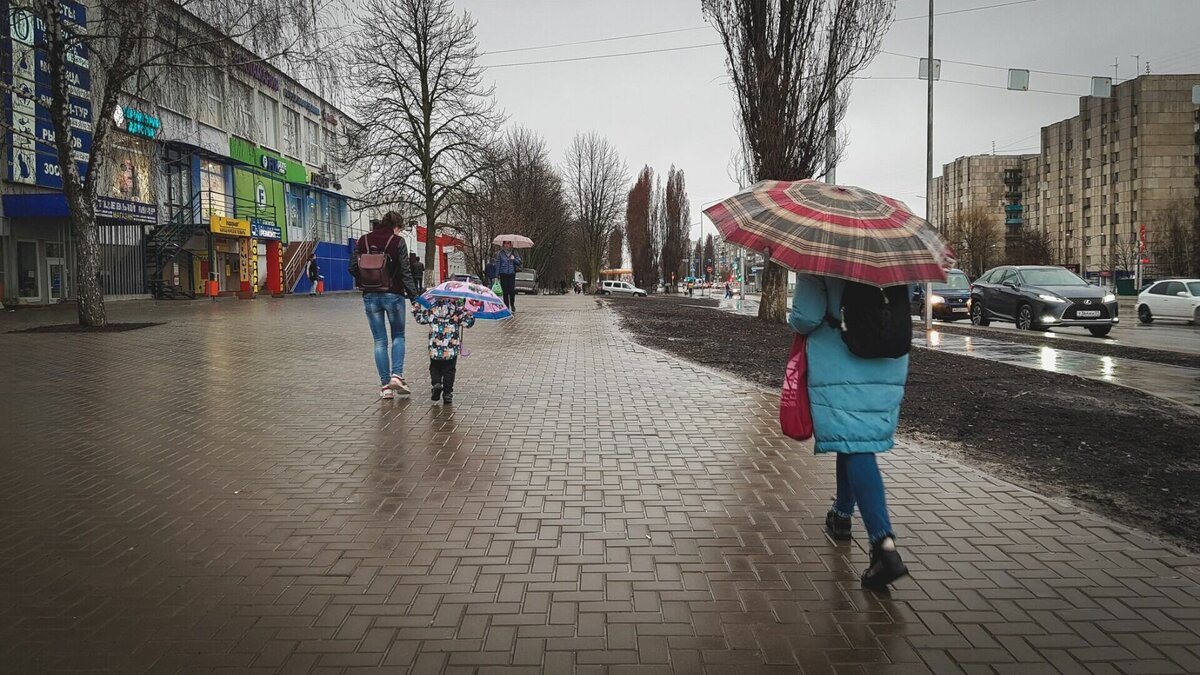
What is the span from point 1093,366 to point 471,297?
9.86 m

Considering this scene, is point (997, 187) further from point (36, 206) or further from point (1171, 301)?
point (36, 206)

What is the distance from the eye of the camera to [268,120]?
155 feet

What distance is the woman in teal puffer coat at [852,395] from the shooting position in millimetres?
3637

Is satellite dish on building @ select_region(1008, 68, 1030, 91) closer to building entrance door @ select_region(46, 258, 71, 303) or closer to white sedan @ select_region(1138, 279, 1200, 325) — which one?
white sedan @ select_region(1138, 279, 1200, 325)

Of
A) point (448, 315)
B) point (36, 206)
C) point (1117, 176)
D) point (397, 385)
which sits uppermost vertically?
point (1117, 176)

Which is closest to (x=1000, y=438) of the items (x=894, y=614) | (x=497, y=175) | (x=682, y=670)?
(x=894, y=614)

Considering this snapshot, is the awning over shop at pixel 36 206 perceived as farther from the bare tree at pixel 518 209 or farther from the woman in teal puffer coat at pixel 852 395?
Result: the woman in teal puffer coat at pixel 852 395

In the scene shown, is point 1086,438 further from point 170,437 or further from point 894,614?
point 170,437

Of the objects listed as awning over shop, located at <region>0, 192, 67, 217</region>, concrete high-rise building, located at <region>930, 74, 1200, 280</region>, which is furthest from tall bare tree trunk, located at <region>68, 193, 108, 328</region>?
concrete high-rise building, located at <region>930, 74, 1200, 280</region>

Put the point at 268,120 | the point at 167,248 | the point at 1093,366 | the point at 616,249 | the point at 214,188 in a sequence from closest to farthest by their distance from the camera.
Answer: the point at 1093,366
the point at 167,248
the point at 214,188
the point at 268,120
the point at 616,249

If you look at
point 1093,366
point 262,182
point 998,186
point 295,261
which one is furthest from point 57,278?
point 998,186

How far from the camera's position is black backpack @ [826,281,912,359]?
3533mm

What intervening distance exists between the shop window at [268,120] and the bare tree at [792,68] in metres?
34.4

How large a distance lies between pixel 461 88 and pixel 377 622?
34731 mm
